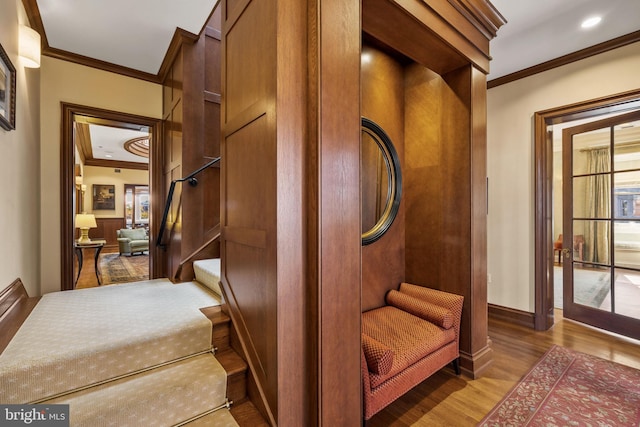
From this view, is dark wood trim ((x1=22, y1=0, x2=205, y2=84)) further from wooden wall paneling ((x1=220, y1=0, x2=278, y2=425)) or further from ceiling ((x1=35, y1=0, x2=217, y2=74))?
wooden wall paneling ((x1=220, y1=0, x2=278, y2=425))

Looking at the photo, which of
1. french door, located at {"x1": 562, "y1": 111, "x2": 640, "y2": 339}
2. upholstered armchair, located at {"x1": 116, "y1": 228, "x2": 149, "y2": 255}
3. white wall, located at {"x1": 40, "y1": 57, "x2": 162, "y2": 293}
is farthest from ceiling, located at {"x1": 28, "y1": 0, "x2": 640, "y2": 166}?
upholstered armchair, located at {"x1": 116, "y1": 228, "x2": 149, "y2": 255}

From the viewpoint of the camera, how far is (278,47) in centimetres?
126

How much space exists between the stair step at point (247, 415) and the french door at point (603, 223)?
12.0 ft

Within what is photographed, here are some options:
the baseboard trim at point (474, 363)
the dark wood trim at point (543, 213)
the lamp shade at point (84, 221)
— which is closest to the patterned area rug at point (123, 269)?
the lamp shade at point (84, 221)

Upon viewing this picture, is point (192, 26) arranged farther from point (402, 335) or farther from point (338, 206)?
point (402, 335)

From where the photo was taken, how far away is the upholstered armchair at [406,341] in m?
1.55

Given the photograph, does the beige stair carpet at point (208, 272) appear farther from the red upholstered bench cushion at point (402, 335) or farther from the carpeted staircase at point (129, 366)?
the red upholstered bench cushion at point (402, 335)

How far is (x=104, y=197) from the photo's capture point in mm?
8891

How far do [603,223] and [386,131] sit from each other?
2.64 metres

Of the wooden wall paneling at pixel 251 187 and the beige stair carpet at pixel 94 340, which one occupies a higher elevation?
the wooden wall paneling at pixel 251 187

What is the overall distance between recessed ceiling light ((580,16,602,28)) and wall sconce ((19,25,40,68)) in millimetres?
4518

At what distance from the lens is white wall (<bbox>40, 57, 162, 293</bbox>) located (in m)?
2.96

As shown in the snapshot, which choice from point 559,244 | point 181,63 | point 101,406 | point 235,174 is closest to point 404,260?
point 235,174

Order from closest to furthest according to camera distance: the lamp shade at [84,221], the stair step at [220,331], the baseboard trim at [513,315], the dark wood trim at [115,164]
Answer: the stair step at [220,331] → the baseboard trim at [513,315] → the lamp shade at [84,221] → the dark wood trim at [115,164]
